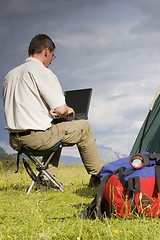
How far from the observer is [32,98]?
4398 millimetres

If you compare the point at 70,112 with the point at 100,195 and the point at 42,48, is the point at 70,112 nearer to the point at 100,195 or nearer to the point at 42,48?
the point at 42,48

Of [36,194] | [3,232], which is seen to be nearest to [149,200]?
[3,232]

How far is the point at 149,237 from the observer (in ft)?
7.59

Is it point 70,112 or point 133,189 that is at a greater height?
point 70,112

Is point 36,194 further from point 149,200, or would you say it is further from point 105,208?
point 149,200

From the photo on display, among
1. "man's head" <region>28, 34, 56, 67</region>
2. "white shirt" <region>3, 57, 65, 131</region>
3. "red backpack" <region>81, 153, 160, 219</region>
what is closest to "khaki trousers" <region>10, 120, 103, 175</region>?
"white shirt" <region>3, 57, 65, 131</region>

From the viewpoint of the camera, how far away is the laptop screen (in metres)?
4.87

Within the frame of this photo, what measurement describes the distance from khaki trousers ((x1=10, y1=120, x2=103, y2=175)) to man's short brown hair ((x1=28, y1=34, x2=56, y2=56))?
118 cm

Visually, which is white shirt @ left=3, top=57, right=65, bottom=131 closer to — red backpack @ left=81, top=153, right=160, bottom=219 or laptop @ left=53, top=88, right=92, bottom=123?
laptop @ left=53, top=88, right=92, bottom=123

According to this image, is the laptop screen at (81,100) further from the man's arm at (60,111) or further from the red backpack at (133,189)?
the red backpack at (133,189)

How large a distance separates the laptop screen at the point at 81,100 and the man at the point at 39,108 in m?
0.24

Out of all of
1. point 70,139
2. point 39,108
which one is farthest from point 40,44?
point 70,139

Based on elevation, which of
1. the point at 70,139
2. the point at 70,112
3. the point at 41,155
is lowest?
the point at 41,155

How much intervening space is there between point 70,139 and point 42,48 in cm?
144
